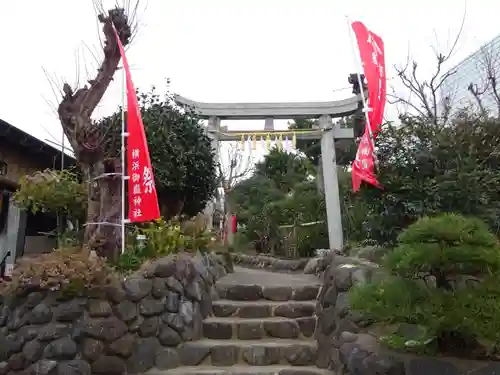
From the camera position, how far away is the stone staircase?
14.5ft

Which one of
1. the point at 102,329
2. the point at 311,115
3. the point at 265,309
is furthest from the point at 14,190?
the point at 311,115

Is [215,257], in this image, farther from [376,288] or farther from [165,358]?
[376,288]

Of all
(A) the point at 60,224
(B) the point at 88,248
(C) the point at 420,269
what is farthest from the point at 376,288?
(A) the point at 60,224

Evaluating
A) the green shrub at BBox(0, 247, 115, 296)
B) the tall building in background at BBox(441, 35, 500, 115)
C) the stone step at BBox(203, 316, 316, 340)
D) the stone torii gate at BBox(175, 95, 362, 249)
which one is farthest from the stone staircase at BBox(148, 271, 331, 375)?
the tall building in background at BBox(441, 35, 500, 115)

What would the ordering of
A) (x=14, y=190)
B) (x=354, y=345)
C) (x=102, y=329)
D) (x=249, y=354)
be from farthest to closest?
(x=14, y=190) → (x=249, y=354) → (x=102, y=329) → (x=354, y=345)

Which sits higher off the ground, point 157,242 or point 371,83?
point 371,83

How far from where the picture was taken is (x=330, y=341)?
14.3 ft

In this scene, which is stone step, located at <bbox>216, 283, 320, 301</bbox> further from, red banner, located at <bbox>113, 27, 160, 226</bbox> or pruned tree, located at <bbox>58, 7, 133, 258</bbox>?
pruned tree, located at <bbox>58, 7, 133, 258</bbox>

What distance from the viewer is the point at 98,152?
5.40m

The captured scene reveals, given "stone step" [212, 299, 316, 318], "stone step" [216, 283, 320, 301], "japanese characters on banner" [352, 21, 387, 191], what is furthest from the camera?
"stone step" [216, 283, 320, 301]

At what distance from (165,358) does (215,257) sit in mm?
2752

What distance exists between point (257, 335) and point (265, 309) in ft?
1.50

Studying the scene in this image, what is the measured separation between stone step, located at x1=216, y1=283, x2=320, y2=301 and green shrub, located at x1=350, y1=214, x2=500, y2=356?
96.2 inches

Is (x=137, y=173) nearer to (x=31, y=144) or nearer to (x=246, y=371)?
(x=246, y=371)
